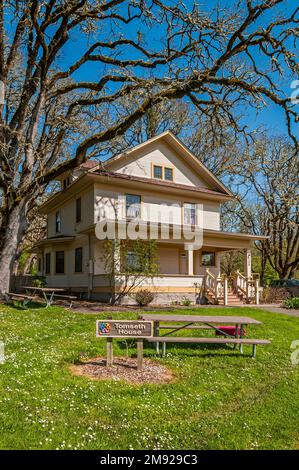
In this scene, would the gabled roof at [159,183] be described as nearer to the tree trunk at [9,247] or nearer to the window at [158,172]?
the window at [158,172]

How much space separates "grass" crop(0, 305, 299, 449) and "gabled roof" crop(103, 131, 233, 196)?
15.7m

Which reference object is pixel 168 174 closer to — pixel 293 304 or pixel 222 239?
pixel 222 239

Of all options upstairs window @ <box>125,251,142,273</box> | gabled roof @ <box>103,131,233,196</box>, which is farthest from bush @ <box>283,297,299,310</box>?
gabled roof @ <box>103,131,233,196</box>

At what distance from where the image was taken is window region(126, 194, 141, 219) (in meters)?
23.1

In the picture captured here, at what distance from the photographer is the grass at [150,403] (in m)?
4.83

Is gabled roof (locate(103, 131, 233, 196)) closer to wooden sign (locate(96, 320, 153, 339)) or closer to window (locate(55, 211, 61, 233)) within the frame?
window (locate(55, 211, 61, 233))

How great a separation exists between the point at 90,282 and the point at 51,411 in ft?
55.8

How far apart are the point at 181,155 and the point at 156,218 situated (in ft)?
16.9

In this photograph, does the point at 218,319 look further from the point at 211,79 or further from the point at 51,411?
the point at 211,79

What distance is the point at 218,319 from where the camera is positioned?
9219mm

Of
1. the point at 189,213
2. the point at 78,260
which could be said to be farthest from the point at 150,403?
the point at 189,213

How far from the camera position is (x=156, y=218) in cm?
2412

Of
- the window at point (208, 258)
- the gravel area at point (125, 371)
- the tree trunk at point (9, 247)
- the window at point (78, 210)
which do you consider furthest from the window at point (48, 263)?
the gravel area at point (125, 371)

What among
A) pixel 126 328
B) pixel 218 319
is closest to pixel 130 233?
pixel 218 319
